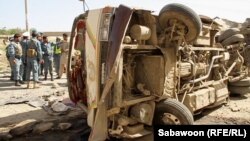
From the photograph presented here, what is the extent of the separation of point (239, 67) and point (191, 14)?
422 cm

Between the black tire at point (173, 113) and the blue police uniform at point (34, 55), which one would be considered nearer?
the black tire at point (173, 113)

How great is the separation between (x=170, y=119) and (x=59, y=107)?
9.46 ft

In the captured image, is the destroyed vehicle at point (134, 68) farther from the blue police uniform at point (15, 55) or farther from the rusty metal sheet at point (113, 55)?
the blue police uniform at point (15, 55)

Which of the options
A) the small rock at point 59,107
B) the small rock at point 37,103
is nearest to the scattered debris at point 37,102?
the small rock at point 37,103

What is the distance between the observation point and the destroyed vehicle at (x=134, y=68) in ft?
14.5

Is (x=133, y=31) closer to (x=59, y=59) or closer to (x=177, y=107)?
(x=177, y=107)

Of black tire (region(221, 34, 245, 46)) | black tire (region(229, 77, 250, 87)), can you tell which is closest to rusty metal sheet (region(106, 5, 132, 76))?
black tire (region(221, 34, 245, 46))

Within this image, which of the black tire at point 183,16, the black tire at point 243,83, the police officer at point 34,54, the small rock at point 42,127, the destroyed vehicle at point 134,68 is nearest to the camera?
the destroyed vehicle at point 134,68

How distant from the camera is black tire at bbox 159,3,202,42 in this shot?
4734mm

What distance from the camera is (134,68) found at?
503cm

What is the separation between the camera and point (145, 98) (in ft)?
15.7

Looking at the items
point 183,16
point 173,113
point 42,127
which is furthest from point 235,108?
point 42,127

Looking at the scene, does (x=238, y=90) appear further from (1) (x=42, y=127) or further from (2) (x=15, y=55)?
(2) (x=15, y=55)

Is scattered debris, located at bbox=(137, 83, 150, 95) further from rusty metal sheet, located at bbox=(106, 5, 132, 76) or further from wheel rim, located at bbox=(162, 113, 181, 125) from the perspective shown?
rusty metal sheet, located at bbox=(106, 5, 132, 76)
